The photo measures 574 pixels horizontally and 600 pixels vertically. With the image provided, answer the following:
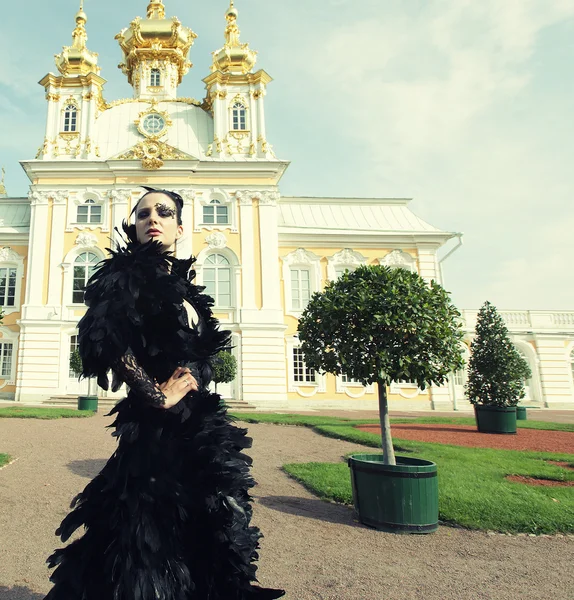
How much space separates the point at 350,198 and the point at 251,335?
1062 cm

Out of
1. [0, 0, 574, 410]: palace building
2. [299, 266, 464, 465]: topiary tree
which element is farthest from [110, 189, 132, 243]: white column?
[299, 266, 464, 465]: topiary tree

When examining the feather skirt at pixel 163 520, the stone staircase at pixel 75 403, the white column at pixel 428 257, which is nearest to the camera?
the feather skirt at pixel 163 520

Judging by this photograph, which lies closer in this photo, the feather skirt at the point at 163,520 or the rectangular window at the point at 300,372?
the feather skirt at the point at 163,520

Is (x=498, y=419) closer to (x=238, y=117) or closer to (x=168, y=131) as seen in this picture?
(x=238, y=117)

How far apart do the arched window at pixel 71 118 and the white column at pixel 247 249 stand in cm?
911

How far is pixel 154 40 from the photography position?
2777 centimetres

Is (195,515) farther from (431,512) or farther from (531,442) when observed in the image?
(531,442)

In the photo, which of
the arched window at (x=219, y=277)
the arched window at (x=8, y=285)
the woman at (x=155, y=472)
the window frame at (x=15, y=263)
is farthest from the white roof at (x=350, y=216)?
the woman at (x=155, y=472)

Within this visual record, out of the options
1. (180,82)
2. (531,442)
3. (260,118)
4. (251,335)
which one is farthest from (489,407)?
(180,82)

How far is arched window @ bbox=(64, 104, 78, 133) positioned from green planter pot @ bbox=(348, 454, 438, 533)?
80.5ft

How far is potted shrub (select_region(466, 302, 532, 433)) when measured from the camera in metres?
12.8

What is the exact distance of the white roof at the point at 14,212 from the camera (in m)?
24.4

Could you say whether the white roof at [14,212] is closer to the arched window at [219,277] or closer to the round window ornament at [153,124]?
the round window ornament at [153,124]

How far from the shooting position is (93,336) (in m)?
1.82
